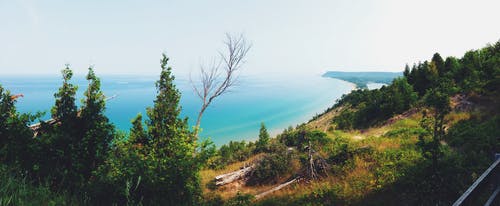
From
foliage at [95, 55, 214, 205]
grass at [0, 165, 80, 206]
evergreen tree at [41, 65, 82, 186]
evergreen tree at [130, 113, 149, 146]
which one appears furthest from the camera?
evergreen tree at [130, 113, 149, 146]

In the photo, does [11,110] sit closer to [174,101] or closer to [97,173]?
[97,173]

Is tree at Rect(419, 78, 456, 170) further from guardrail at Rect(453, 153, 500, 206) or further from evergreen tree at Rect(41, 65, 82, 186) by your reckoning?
evergreen tree at Rect(41, 65, 82, 186)

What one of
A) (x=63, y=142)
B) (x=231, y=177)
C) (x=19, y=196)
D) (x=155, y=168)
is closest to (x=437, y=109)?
(x=155, y=168)

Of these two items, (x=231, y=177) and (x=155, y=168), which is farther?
(x=231, y=177)

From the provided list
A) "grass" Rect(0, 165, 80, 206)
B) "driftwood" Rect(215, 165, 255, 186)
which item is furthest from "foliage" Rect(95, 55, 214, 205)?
"driftwood" Rect(215, 165, 255, 186)

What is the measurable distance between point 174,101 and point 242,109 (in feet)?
397

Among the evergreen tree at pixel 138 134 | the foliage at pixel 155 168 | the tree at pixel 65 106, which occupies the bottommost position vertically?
the foliage at pixel 155 168

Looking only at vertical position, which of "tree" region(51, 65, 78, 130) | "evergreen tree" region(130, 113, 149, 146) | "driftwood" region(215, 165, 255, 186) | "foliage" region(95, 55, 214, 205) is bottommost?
"driftwood" region(215, 165, 255, 186)

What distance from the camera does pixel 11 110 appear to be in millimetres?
8297

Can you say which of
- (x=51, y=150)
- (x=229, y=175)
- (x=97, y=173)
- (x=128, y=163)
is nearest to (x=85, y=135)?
(x=51, y=150)

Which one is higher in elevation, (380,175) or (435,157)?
(435,157)

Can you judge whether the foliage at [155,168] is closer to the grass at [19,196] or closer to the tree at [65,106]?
the grass at [19,196]

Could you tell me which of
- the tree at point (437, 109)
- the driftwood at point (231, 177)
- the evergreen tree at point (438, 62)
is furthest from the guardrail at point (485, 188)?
the evergreen tree at point (438, 62)

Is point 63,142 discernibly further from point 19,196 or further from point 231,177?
point 231,177
